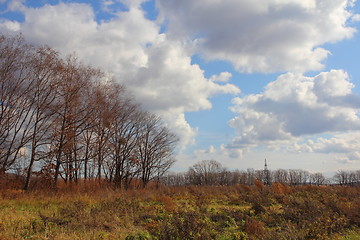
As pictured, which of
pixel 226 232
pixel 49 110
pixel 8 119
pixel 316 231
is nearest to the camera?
pixel 316 231

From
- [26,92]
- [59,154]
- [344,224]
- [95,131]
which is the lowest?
[344,224]

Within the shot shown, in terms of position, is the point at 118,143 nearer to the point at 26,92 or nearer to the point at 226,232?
the point at 26,92

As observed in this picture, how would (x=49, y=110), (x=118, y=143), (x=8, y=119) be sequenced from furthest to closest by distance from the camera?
(x=118, y=143) < (x=49, y=110) < (x=8, y=119)

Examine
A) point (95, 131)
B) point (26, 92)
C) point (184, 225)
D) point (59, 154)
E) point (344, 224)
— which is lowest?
point (344, 224)

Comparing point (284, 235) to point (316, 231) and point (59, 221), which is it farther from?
point (59, 221)

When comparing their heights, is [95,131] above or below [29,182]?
above

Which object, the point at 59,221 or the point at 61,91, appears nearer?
the point at 59,221

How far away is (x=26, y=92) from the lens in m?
20.2

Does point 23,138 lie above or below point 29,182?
above

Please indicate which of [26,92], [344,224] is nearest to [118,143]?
[26,92]

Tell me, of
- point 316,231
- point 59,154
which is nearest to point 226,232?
point 316,231

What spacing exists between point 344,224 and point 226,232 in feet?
15.5

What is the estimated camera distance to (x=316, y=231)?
7289 millimetres

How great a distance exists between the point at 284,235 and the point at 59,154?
18.7 meters
